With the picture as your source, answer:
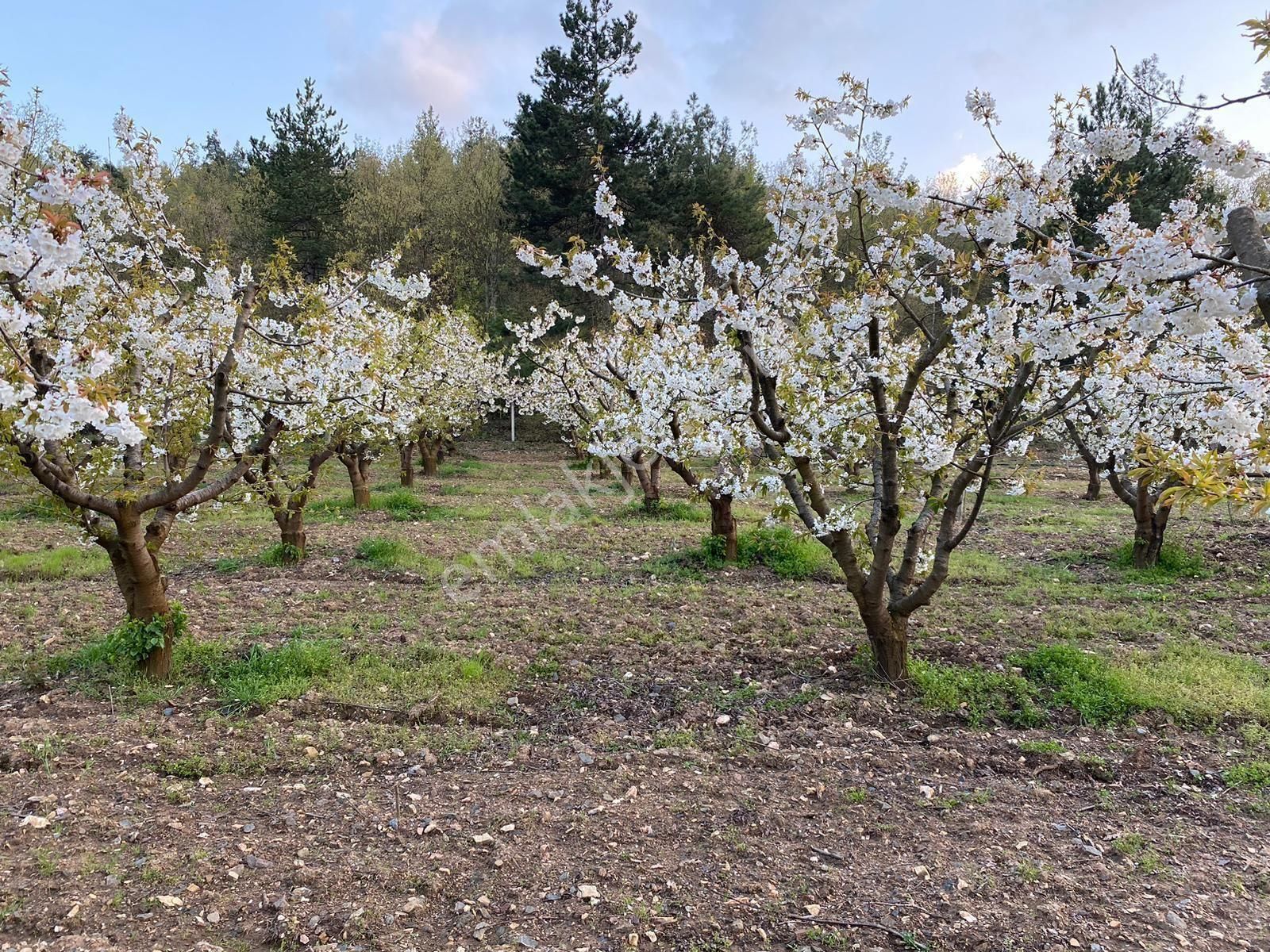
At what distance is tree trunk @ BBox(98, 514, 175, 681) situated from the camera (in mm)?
5289

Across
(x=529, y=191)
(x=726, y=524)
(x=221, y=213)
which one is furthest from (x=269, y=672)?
(x=221, y=213)

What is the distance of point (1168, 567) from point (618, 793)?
323 inches

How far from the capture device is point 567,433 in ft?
88.8

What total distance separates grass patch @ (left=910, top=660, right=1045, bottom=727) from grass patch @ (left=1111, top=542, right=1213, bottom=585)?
4.29 metres

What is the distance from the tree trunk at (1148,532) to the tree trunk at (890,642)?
206 inches

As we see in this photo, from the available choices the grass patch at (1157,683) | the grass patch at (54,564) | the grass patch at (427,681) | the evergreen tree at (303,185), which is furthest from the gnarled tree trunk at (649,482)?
the evergreen tree at (303,185)

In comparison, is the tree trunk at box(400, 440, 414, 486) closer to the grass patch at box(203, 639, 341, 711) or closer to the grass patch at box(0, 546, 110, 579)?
the grass patch at box(0, 546, 110, 579)

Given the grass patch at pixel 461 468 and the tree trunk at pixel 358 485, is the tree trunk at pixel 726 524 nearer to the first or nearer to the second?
the tree trunk at pixel 358 485

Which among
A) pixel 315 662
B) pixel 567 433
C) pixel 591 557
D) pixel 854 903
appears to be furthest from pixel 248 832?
pixel 567 433

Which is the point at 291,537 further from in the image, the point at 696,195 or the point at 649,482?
the point at 696,195

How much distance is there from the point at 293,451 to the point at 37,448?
197 inches

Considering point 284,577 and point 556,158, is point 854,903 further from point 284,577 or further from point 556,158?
point 556,158

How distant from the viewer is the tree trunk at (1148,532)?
8914 millimetres

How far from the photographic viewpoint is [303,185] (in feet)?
80.9
